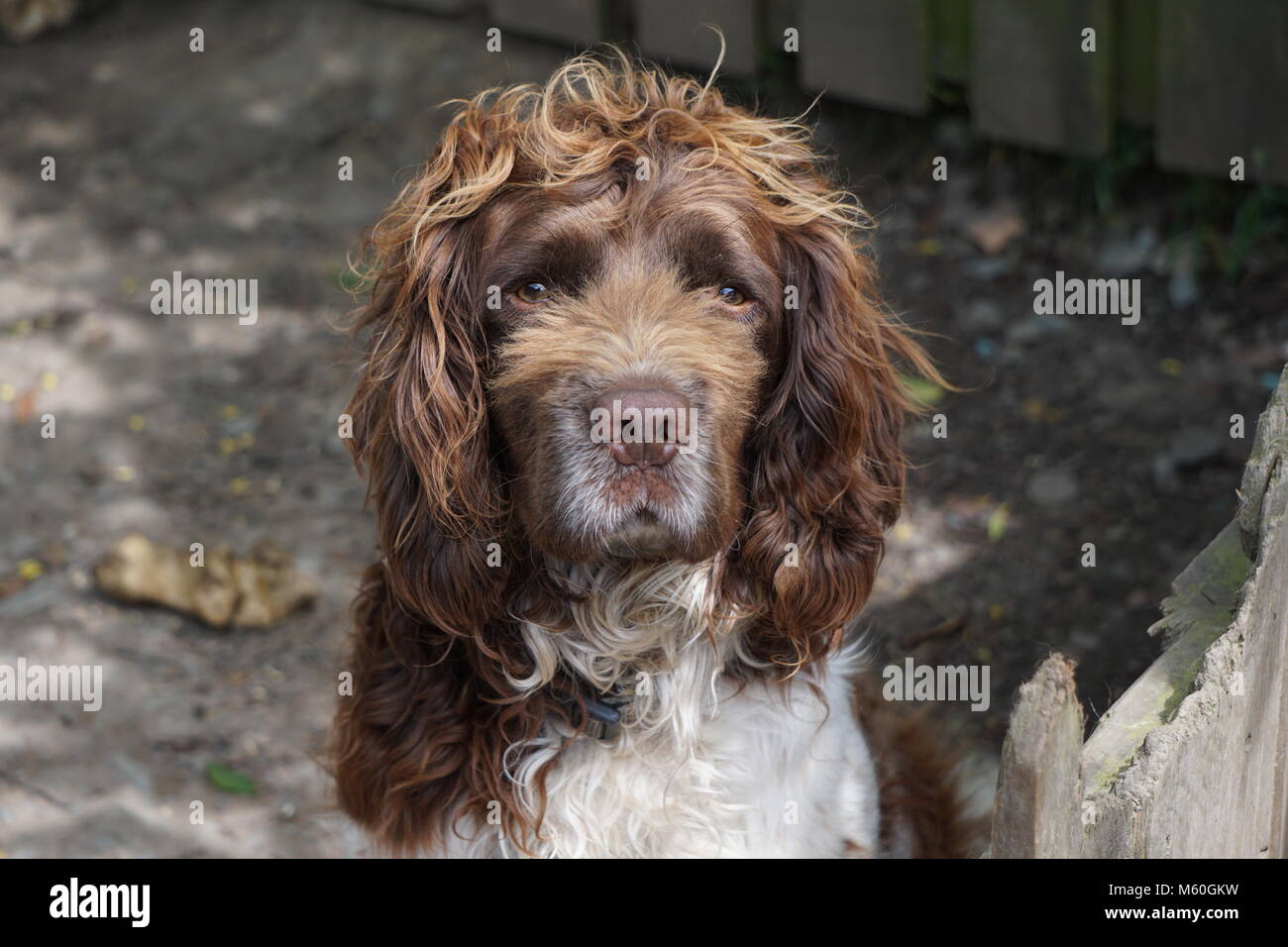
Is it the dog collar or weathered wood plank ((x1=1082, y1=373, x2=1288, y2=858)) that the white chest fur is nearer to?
the dog collar

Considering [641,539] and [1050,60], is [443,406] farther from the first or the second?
[1050,60]

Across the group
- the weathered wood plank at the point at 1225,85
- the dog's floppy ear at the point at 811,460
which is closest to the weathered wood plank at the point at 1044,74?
the weathered wood plank at the point at 1225,85

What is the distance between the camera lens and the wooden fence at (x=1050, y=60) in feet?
16.8

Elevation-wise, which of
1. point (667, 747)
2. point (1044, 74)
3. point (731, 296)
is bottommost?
point (667, 747)

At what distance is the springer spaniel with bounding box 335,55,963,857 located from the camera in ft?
8.89

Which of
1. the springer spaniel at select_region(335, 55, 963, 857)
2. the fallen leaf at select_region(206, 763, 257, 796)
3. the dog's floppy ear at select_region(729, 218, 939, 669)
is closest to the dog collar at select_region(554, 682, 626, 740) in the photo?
the springer spaniel at select_region(335, 55, 963, 857)

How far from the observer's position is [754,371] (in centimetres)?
285

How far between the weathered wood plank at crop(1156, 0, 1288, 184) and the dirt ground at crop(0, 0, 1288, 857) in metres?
0.31

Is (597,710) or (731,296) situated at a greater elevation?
(731,296)

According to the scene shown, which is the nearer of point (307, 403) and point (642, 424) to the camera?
point (642, 424)

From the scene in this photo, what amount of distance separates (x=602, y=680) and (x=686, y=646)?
0.62ft

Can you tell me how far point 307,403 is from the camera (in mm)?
5664

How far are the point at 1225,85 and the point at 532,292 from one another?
3405 millimetres

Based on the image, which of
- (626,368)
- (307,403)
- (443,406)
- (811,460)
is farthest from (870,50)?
(626,368)
